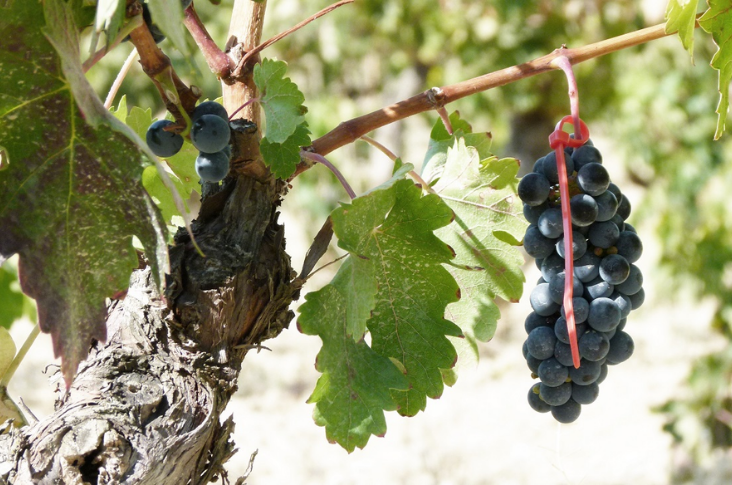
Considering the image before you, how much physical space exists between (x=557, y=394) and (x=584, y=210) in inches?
8.3

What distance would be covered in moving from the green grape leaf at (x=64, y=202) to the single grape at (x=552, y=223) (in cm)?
40

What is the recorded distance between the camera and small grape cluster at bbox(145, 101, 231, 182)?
2.27ft

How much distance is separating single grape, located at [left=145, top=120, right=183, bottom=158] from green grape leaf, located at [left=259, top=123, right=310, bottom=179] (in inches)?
3.7

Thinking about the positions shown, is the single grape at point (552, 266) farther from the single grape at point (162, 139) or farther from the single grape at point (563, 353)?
the single grape at point (162, 139)

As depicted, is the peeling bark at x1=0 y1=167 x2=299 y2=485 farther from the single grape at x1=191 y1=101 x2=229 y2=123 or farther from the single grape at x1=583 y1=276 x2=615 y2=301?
the single grape at x1=583 y1=276 x2=615 y2=301

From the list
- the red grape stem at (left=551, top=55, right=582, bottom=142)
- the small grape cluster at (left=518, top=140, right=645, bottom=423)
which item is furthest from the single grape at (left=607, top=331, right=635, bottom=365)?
the red grape stem at (left=551, top=55, right=582, bottom=142)

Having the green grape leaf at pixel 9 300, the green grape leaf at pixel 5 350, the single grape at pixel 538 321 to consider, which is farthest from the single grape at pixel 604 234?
the green grape leaf at pixel 9 300

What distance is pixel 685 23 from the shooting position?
2.48 feet

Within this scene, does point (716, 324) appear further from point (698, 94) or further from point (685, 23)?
point (685, 23)

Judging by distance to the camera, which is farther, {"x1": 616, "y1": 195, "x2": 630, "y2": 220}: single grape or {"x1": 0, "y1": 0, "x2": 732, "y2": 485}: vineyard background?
{"x1": 0, "y1": 0, "x2": 732, "y2": 485}: vineyard background

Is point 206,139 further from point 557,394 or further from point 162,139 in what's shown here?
point 557,394

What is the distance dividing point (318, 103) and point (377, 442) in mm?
2204

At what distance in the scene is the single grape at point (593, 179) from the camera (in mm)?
738

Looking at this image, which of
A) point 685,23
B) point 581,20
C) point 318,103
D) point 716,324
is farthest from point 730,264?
point 685,23
